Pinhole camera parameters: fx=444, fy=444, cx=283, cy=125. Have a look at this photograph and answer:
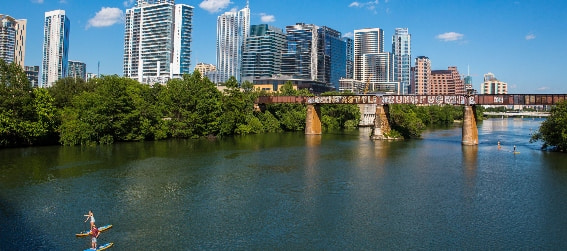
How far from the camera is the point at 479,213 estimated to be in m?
34.6

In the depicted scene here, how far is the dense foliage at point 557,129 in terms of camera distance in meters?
69.5

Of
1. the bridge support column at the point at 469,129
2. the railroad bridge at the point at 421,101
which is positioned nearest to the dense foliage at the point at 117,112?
the railroad bridge at the point at 421,101

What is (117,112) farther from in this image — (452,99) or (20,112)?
(452,99)

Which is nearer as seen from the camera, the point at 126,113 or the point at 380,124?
the point at 126,113

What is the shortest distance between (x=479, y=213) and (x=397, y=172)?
18.7 m

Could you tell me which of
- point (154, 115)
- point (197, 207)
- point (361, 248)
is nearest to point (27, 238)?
point (197, 207)

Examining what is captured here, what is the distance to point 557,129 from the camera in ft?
235

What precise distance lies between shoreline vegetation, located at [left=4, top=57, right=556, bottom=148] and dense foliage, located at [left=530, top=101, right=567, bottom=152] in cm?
3175

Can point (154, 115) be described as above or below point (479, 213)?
Result: above

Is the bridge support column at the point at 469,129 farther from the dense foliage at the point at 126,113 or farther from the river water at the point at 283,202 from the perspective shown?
the dense foliage at the point at 126,113

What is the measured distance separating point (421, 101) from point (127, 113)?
61269mm

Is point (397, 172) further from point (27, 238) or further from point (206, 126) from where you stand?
point (206, 126)

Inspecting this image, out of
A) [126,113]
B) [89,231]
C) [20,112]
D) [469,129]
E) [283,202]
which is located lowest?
[89,231]

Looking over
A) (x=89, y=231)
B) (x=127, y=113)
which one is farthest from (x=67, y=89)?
(x=89, y=231)
